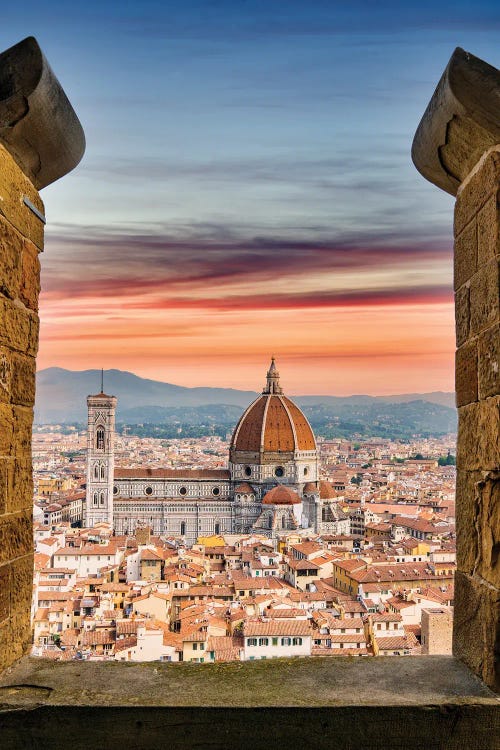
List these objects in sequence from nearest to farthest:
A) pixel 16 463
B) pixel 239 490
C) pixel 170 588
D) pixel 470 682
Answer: pixel 470 682 < pixel 16 463 < pixel 170 588 < pixel 239 490

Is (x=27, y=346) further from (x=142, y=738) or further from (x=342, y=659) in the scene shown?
(x=342, y=659)

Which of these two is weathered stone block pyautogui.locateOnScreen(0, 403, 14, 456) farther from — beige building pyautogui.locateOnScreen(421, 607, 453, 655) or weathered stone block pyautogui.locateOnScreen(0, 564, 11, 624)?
beige building pyautogui.locateOnScreen(421, 607, 453, 655)

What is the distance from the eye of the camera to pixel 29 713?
1764 millimetres

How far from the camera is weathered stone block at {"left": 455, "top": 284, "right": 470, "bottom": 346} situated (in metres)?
2.13

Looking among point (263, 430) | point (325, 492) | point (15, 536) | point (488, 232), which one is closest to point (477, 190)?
point (488, 232)

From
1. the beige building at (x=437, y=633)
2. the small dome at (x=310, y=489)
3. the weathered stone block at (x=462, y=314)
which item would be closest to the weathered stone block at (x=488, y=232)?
the weathered stone block at (x=462, y=314)

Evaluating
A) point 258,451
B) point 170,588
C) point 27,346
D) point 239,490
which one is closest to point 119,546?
point 170,588

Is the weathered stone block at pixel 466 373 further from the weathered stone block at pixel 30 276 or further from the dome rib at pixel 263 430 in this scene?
the dome rib at pixel 263 430

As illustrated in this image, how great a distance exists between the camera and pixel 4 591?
6.60 ft

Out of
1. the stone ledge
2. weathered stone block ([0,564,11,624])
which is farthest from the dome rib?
the stone ledge

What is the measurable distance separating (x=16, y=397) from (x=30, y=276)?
33 centimetres

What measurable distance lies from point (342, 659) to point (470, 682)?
33 centimetres

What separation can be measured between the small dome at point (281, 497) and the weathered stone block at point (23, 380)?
125 feet

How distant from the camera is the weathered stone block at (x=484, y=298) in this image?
1.89 m
